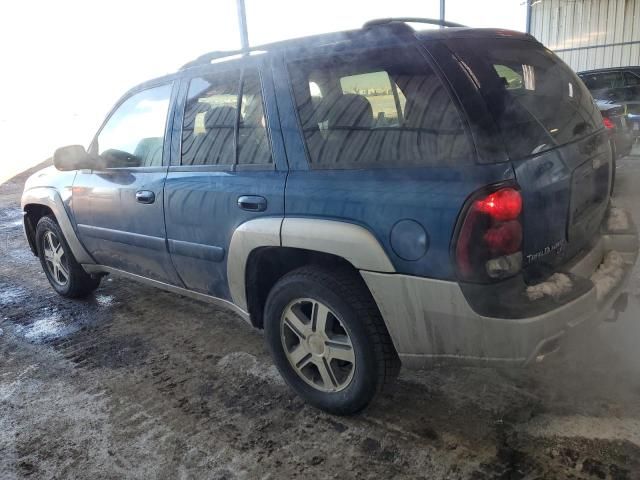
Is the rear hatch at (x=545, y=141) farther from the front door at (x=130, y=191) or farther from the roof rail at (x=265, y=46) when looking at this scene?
the front door at (x=130, y=191)

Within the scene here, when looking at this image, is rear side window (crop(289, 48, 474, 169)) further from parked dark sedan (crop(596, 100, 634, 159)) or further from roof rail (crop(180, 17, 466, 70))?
parked dark sedan (crop(596, 100, 634, 159))

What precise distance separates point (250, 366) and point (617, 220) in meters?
2.16

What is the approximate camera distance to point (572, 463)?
2125 mm

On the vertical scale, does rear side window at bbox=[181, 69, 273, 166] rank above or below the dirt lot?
above

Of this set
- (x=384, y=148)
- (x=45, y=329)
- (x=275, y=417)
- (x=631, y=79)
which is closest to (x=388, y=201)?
(x=384, y=148)

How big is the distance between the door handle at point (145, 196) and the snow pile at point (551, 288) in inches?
86.4

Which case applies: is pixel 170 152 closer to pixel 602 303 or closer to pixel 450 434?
pixel 450 434

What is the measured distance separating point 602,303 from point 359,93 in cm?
139

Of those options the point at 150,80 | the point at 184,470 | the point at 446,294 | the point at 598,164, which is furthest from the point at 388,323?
the point at 150,80

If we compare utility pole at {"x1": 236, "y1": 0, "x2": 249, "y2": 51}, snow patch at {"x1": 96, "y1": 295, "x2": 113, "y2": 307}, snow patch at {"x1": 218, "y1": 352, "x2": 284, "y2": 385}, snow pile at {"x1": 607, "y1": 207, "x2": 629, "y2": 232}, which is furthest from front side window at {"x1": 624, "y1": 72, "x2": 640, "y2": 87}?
snow patch at {"x1": 96, "y1": 295, "x2": 113, "y2": 307}

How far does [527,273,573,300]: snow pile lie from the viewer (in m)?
2.04

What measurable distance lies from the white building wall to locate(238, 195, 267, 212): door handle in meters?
16.9

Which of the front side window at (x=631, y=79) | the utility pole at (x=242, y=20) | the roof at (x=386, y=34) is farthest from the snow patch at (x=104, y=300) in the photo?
the front side window at (x=631, y=79)

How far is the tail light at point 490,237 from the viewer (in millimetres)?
1917
